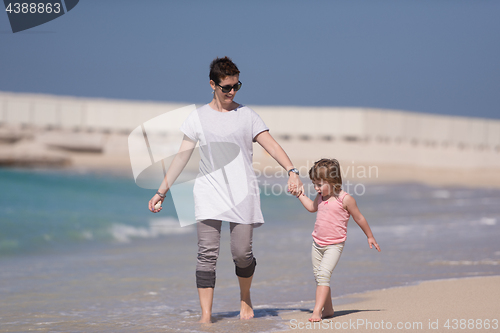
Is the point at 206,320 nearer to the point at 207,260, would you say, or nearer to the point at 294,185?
the point at 207,260

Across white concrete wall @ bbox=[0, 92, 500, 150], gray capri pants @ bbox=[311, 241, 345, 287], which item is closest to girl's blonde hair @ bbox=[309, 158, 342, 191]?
gray capri pants @ bbox=[311, 241, 345, 287]

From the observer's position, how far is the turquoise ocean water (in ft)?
12.0

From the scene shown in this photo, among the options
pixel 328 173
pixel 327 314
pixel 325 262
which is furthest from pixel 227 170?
pixel 327 314

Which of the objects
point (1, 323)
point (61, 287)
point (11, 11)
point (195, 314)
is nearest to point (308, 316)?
point (195, 314)

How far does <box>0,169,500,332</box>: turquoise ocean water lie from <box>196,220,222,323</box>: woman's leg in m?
0.15

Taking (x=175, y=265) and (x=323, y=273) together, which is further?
(x=175, y=265)

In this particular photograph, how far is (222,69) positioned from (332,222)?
1.10 meters

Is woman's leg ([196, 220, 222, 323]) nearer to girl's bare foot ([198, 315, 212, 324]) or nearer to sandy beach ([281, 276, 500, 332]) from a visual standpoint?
girl's bare foot ([198, 315, 212, 324])

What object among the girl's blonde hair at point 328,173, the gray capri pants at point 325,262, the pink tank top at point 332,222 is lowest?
the gray capri pants at point 325,262

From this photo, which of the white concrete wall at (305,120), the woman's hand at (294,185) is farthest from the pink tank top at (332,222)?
the white concrete wall at (305,120)

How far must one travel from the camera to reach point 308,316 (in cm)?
334

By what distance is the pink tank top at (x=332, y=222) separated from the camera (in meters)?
3.21

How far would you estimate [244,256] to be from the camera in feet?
10.8

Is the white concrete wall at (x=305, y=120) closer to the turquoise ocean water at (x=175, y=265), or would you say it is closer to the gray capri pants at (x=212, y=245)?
the turquoise ocean water at (x=175, y=265)
